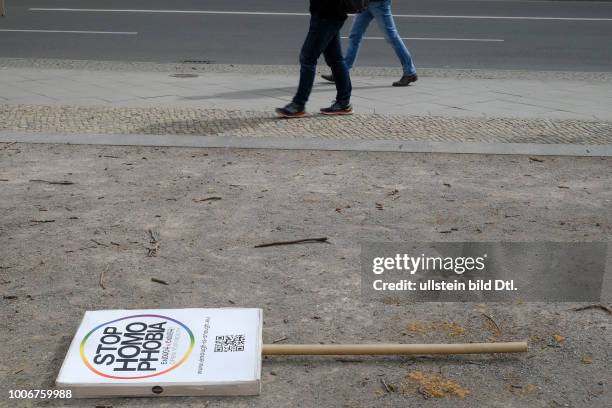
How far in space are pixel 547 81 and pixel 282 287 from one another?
769cm

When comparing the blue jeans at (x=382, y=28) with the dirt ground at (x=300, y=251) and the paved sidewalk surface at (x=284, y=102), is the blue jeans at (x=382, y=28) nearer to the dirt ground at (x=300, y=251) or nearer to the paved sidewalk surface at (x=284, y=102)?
the paved sidewalk surface at (x=284, y=102)

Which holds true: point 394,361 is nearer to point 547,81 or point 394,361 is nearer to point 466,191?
point 466,191

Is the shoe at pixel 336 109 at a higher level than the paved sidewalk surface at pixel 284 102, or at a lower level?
higher

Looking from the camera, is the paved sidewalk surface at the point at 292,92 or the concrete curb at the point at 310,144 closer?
the concrete curb at the point at 310,144

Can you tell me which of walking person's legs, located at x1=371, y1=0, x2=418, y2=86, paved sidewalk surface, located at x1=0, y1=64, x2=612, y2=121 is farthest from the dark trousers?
walking person's legs, located at x1=371, y1=0, x2=418, y2=86

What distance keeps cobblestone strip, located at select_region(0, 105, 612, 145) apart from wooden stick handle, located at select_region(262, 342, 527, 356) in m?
4.00

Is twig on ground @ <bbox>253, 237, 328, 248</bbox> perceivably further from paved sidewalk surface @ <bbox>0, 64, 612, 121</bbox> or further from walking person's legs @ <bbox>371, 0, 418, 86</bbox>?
walking person's legs @ <bbox>371, 0, 418, 86</bbox>

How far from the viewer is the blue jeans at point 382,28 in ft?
32.1

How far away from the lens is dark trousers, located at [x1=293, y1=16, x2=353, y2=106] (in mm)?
7996

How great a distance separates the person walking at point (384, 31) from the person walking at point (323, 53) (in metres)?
1.19

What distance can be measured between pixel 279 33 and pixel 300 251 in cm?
1055

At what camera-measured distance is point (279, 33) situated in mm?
14891

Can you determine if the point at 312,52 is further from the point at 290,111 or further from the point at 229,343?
the point at 229,343

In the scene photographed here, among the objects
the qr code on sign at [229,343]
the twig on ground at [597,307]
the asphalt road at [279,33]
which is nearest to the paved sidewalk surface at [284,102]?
the asphalt road at [279,33]
